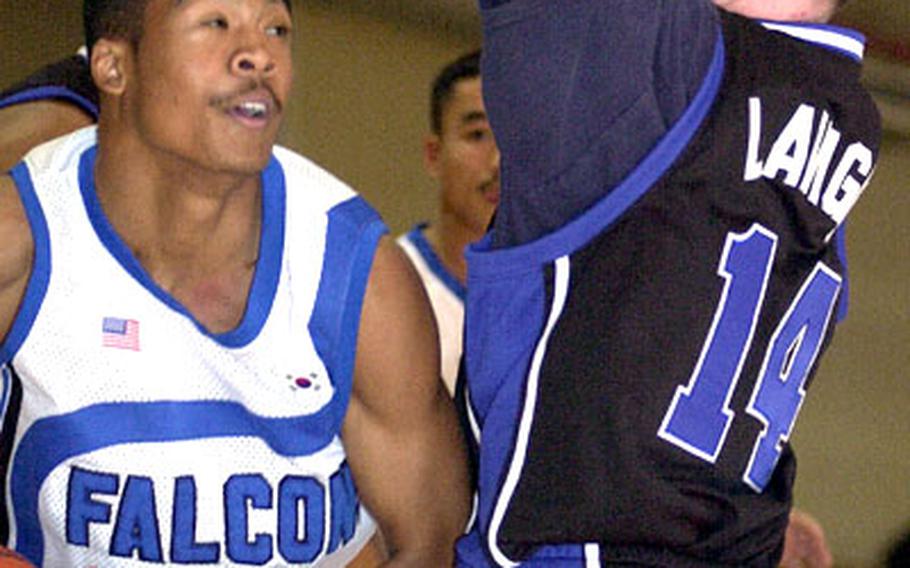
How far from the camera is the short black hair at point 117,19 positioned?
2482mm

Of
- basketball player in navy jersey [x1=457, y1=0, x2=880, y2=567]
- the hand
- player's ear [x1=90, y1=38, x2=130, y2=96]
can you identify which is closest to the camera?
basketball player in navy jersey [x1=457, y1=0, x2=880, y2=567]

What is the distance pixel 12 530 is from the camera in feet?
8.07

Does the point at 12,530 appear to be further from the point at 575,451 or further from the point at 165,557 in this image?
the point at 575,451

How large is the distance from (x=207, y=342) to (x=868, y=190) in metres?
4.62

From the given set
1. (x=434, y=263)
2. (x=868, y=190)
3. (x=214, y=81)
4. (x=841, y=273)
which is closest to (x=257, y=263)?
(x=214, y=81)

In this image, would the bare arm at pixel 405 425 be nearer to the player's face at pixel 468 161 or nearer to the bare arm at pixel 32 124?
the bare arm at pixel 32 124

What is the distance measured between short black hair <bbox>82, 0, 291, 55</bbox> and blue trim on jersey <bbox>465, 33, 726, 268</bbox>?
1.00 metres

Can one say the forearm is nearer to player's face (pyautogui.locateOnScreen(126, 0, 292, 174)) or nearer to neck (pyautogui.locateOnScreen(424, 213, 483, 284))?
player's face (pyautogui.locateOnScreen(126, 0, 292, 174))

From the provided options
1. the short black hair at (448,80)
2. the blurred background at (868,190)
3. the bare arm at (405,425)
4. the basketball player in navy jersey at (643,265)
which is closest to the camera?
the basketball player in navy jersey at (643,265)

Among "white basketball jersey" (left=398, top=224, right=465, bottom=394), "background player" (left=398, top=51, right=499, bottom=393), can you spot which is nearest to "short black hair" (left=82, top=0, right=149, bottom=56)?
"white basketball jersey" (left=398, top=224, right=465, bottom=394)

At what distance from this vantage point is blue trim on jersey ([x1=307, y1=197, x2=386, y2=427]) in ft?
7.75

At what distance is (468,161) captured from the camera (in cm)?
411

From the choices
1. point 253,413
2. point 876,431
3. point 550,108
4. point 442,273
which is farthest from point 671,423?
point 876,431

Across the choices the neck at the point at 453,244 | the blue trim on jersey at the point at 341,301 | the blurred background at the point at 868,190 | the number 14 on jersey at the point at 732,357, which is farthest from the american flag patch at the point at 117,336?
the blurred background at the point at 868,190
